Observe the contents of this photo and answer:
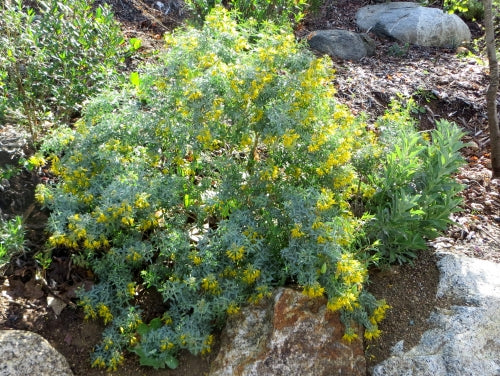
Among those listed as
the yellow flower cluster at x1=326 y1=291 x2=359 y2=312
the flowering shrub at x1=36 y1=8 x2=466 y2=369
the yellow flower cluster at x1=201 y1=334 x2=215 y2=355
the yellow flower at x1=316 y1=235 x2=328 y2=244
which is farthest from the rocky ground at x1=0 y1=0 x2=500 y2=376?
the yellow flower at x1=316 y1=235 x2=328 y2=244

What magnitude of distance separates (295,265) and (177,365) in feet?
2.85

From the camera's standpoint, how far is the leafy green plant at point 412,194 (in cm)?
314

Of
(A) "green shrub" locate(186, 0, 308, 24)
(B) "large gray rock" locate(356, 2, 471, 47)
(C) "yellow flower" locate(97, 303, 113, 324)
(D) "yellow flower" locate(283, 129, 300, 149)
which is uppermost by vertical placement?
(B) "large gray rock" locate(356, 2, 471, 47)

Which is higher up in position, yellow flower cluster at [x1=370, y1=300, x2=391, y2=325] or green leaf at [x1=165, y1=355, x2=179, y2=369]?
yellow flower cluster at [x1=370, y1=300, x2=391, y2=325]

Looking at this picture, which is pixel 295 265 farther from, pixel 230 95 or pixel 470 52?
pixel 470 52

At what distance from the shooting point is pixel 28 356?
2734 mm

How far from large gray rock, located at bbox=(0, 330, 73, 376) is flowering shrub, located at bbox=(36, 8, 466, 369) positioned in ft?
0.69

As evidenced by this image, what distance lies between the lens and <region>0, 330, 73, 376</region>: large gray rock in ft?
8.80

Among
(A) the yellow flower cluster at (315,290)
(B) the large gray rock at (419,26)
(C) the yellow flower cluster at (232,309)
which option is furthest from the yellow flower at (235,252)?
(B) the large gray rock at (419,26)

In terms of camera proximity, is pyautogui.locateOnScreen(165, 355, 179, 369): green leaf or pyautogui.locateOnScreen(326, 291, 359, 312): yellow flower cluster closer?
pyautogui.locateOnScreen(326, 291, 359, 312): yellow flower cluster

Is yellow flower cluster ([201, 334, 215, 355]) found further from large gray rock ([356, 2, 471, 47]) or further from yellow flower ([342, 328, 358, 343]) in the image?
large gray rock ([356, 2, 471, 47])

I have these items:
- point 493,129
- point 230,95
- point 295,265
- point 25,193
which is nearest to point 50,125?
point 25,193

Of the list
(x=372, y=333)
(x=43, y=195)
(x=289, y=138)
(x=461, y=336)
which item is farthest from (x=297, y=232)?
(x=43, y=195)

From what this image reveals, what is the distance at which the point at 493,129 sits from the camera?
4355mm
